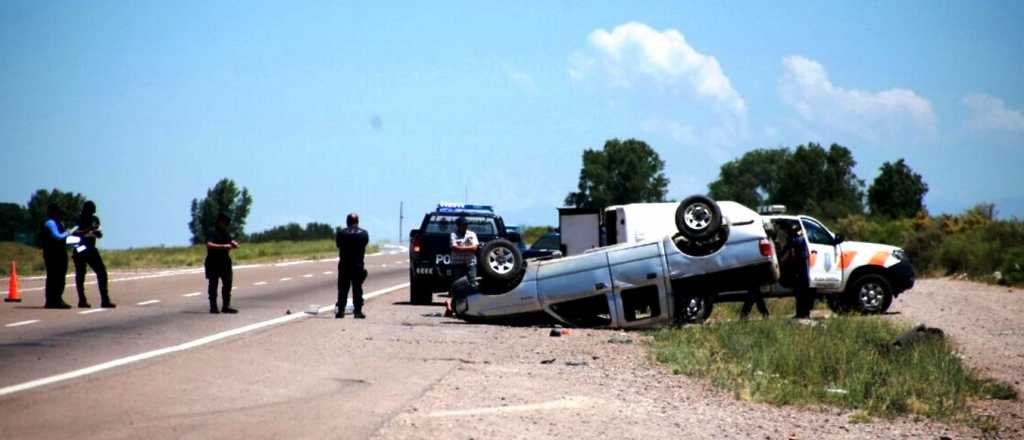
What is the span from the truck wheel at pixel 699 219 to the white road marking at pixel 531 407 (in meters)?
8.01

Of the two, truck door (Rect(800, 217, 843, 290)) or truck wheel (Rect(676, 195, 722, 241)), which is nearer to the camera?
truck wheel (Rect(676, 195, 722, 241))

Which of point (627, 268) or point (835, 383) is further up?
point (627, 268)

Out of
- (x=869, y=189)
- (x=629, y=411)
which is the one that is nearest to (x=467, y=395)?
(x=629, y=411)

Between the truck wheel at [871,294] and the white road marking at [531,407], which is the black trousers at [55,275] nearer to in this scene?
the white road marking at [531,407]

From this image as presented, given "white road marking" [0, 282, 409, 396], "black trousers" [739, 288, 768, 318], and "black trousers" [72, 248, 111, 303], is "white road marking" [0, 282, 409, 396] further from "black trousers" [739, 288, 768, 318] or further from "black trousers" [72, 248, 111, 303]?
"black trousers" [739, 288, 768, 318]

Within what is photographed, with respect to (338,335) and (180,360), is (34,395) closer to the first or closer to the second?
(180,360)

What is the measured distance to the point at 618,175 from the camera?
14500cm

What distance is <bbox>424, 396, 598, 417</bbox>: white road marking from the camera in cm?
1167

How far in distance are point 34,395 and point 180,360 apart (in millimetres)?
3309

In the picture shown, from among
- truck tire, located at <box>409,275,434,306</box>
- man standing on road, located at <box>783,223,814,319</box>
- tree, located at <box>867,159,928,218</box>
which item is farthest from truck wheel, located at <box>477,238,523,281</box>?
tree, located at <box>867,159,928,218</box>

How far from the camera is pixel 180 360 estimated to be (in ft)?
50.7

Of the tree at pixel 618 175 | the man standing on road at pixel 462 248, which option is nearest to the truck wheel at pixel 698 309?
the man standing on road at pixel 462 248

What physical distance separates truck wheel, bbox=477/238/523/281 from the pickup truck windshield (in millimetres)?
6791

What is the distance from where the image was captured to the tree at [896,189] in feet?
384
